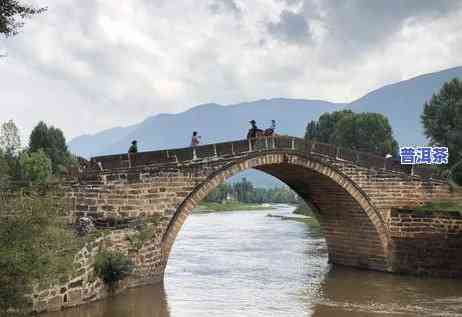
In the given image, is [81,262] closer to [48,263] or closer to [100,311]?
[100,311]

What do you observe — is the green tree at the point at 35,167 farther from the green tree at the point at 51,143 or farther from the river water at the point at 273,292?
the river water at the point at 273,292

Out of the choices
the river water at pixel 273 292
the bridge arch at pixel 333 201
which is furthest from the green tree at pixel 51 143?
the bridge arch at pixel 333 201

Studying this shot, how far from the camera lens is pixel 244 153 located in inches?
749

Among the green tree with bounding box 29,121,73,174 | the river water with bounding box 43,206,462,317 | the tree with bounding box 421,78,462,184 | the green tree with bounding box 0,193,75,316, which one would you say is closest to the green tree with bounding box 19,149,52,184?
the green tree with bounding box 29,121,73,174

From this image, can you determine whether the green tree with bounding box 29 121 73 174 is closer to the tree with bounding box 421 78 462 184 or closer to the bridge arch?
the tree with bounding box 421 78 462 184

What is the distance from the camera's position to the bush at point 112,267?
14.7 metres

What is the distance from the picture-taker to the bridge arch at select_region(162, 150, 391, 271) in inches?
742

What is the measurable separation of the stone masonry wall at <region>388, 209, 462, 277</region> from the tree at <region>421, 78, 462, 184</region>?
1755 centimetres

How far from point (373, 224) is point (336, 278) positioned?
2604 millimetres

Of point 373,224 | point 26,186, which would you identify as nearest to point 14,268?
point 26,186

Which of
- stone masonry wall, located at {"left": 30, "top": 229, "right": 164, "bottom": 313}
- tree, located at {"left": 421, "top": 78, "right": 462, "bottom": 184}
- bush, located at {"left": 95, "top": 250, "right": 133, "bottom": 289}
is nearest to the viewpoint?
stone masonry wall, located at {"left": 30, "top": 229, "right": 164, "bottom": 313}

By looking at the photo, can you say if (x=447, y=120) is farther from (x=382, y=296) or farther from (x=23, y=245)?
(x=23, y=245)

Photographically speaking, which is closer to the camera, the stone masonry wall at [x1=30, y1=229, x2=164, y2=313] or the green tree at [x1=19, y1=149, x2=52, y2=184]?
the stone masonry wall at [x1=30, y1=229, x2=164, y2=313]

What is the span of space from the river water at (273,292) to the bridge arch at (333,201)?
33.0 inches
